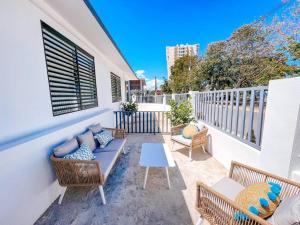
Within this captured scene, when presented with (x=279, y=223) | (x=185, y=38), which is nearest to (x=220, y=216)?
(x=279, y=223)

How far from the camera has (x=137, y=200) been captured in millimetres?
1925

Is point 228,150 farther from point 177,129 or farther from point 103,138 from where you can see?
point 103,138

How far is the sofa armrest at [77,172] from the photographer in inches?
69.2

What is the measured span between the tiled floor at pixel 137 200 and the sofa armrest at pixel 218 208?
0.45 m

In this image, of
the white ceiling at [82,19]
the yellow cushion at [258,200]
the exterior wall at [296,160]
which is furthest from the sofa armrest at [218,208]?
the white ceiling at [82,19]

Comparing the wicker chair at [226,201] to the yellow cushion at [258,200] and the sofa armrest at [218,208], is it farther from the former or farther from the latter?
the yellow cushion at [258,200]

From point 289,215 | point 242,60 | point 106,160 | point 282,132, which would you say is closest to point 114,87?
point 106,160

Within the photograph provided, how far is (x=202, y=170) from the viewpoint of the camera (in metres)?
2.67

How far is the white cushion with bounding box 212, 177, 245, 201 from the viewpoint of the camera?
1439 millimetres

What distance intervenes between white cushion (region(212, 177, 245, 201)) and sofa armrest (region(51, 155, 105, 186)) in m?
1.45

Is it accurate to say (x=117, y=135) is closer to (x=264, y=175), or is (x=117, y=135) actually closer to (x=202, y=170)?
(x=202, y=170)

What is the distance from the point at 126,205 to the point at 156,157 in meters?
0.85

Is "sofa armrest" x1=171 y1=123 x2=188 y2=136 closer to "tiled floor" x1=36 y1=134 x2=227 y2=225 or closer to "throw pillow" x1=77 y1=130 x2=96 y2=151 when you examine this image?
"tiled floor" x1=36 y1=134 x2=227 y2=225

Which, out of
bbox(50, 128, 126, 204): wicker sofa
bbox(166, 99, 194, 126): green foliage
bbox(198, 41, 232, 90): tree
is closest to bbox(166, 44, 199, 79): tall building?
bbox(198, 41, 232, 90): tree
